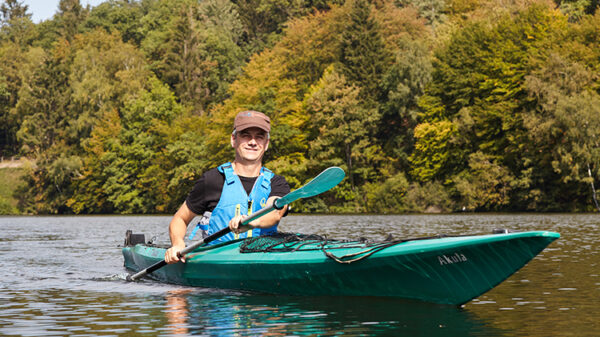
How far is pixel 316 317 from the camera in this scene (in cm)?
823

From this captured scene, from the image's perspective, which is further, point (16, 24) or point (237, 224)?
point (16, 24)

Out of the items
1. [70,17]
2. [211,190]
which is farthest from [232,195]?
[70,17]

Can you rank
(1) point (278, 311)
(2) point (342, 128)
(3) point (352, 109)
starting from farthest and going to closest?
(3) point (352, 109), (2) point (342, 128), (1) point (278, 311)

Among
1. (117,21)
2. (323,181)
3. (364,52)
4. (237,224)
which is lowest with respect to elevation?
(237,224)

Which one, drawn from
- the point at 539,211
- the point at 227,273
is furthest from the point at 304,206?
the point at 227,273

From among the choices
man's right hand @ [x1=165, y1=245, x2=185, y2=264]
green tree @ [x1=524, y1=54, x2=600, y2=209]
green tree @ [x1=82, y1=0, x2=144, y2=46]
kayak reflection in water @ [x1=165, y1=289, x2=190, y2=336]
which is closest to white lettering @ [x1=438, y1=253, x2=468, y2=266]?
kayak reflection in water @ [x1=165, y1=289, x2=190, y2=336]

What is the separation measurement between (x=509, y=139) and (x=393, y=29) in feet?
61.2

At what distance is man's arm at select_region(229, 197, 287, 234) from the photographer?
8.92m

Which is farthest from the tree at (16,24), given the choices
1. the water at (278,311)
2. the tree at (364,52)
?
the water at (278,311)

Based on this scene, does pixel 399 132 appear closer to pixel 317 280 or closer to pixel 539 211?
pixel 539 211

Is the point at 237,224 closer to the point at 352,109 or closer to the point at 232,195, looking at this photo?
the point at 232,195

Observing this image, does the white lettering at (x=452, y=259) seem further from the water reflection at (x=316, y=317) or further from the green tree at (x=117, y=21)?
the green tree at (x=117, y=21)

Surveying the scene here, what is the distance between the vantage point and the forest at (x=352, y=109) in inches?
1770

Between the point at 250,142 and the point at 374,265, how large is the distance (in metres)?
1.84
